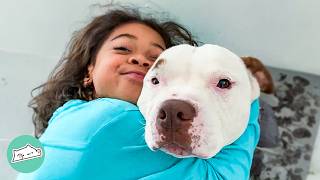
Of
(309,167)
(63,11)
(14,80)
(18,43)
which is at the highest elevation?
(63,11)

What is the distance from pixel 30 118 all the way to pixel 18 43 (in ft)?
1.02

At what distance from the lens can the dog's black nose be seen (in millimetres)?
978

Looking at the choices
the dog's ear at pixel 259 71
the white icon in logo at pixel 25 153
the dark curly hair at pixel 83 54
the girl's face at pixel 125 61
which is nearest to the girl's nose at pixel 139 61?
the girl's face at pixel 125 61

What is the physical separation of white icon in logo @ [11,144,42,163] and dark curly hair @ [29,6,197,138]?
56cm

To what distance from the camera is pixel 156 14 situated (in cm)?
182

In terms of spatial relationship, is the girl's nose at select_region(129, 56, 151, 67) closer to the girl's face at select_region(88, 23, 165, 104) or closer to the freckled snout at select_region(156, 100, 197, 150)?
the girl's face at select_region(88, 23, 165, 104)

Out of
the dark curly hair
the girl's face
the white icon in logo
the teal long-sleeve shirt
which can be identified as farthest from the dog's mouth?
the dark curly hair

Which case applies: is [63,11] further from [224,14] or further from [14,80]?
[224,14]

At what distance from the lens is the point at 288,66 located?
1905 millimetres

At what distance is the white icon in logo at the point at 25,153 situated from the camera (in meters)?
1.07

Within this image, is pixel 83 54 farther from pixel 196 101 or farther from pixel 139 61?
pixel 196 101

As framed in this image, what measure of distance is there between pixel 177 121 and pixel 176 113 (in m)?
0.02

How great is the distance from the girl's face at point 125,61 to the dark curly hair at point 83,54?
0.07m

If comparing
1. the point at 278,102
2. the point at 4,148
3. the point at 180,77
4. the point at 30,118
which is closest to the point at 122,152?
the point at 180,77
